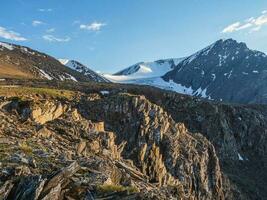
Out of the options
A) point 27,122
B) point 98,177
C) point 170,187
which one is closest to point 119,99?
point 27,122

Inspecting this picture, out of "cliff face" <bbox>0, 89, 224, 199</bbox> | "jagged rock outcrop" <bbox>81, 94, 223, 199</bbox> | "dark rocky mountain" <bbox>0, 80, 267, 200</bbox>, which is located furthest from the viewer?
"jagged rock outcrop" <bbox>81, 94, 223, 199</bbox>

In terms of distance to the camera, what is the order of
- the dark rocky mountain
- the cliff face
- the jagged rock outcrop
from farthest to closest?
the jagged rock outcrop
the dark rocky mountain
the cliff face

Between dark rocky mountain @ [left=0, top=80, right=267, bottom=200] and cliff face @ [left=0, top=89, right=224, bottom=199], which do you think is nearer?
cliff face @ [left=0, top=89, right=224, bottom=199]

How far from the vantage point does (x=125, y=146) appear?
91812 mm

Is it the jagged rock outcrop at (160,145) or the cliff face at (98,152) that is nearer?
the cliff face at (98,152)

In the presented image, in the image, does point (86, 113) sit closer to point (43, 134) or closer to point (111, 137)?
point (111, 137)

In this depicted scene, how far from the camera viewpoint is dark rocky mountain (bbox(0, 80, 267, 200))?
29484 millimetres

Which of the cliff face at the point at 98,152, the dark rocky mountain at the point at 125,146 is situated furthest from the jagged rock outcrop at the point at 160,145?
the dark rocky mountain at the point at 125,146

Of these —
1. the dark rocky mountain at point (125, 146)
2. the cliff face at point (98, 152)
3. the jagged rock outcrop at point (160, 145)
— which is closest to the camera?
the cliff face at point (98, 152)

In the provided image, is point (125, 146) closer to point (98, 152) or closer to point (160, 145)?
point (160, 145)

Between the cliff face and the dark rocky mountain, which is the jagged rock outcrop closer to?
the cliff face

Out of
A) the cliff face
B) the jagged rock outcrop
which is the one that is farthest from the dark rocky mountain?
the jagged rock outcrop

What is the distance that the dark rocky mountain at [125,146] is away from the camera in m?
29.5

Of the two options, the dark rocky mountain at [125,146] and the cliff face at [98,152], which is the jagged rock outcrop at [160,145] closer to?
the cliff face at [98,152]
